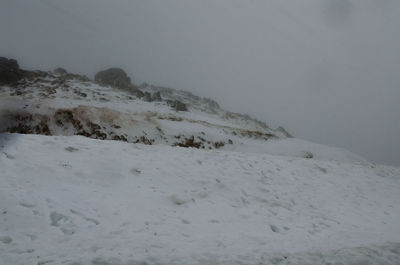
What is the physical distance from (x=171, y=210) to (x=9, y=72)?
112 feet

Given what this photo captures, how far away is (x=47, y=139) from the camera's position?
29.7 ft

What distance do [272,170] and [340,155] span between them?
1504cm

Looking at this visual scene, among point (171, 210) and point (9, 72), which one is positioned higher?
point (9, 72)

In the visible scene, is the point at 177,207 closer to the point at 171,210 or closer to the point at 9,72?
the point at 171,210

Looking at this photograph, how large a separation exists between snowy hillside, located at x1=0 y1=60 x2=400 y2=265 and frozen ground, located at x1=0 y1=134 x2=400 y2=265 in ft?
0.10

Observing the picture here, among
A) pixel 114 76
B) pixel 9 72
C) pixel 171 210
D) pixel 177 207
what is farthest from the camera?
pixel 114 76

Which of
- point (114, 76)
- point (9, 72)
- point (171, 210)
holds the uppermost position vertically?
point (114, 76)

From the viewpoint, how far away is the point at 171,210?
707 cm

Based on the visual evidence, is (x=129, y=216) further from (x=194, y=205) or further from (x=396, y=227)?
(x=396, y=227)

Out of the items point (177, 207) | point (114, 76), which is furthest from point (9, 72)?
point (114, 76)

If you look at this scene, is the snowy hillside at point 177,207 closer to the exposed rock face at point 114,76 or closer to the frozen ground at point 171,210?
the frozen ground at point 171,210

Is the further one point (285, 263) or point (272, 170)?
point (272, 170)

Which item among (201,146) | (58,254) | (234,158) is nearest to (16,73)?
(201,146)

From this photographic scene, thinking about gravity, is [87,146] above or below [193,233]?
above
